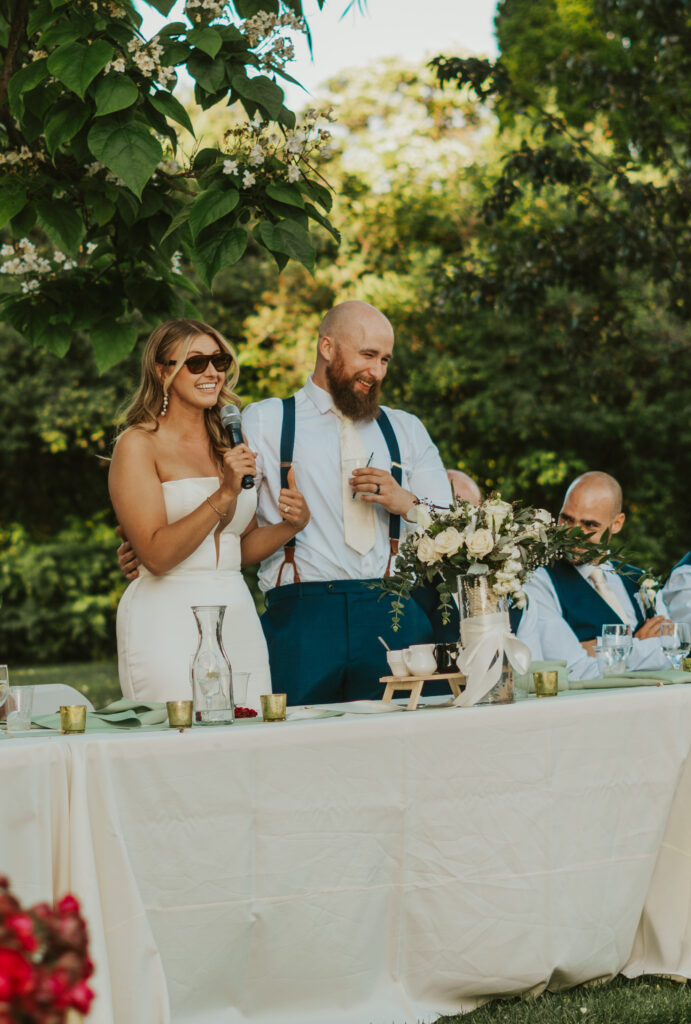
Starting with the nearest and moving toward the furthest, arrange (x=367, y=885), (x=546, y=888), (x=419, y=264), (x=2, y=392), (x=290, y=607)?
1. (x=367, y=885)
2. (x=546, y=888)
3. (x=290, y=607)
4. (x=419, y=264)
5. (x=2, y=392)

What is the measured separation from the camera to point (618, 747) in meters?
3.40

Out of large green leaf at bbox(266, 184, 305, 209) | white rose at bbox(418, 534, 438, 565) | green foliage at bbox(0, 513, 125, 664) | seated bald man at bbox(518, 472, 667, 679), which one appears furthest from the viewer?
green foliage at bbox(0, 513, 125, 664)

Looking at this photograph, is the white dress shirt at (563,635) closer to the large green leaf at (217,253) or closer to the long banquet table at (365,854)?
the long banquet table at (365,854)

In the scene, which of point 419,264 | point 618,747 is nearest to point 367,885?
point 618,747

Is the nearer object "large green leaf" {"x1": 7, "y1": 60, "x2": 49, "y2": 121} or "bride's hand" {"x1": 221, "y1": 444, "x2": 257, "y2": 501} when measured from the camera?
"bride's hand" {"x1": 221, "y1": 444, "x2": 257, "y2": 501}

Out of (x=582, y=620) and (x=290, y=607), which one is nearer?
(x=290, y=607)

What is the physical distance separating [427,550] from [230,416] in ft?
2.52

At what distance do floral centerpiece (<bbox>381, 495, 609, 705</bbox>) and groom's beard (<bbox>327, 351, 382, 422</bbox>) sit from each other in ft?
2.94

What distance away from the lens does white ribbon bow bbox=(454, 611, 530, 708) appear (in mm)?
3273

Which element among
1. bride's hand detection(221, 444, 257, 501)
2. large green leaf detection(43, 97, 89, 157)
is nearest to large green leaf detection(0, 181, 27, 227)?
large green leaf detection(43, 97, 89, 157)

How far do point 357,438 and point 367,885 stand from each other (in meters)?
1.71

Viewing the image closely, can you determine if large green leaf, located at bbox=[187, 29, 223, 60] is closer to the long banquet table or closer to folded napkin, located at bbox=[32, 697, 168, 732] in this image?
folded napkin, located at bbox=[32, 697, 168, 732]

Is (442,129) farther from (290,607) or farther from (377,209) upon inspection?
(290,607)

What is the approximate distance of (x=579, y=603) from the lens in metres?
5.10
